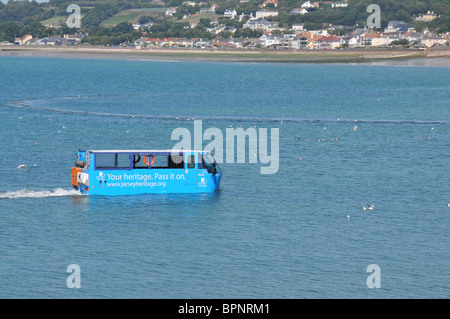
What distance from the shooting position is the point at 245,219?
43.1 meters

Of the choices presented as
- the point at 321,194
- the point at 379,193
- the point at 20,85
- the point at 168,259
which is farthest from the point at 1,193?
the point at 20,85

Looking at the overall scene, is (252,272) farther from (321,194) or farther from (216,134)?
(216,134)

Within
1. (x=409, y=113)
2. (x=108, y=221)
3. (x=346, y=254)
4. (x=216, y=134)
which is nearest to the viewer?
(x=346, y=254)

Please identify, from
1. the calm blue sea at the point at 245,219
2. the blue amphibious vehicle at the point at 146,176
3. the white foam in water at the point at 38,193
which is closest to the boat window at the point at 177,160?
the blue amphibious vehicle at the point at 146,176

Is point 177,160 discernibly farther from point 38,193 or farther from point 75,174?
point 38,193

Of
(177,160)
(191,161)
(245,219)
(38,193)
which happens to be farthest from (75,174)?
(245,219)

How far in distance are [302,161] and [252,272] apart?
27.3 m

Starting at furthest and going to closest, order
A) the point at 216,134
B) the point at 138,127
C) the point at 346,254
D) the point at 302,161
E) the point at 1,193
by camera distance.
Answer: the point at 138,127 → the point at 216,134 → the point at 302,161 → the point at 1,193 → the point at 346,254

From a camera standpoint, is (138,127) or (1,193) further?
(138,127)

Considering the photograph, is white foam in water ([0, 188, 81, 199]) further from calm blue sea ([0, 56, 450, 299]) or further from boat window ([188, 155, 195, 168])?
boat window ([188, 155, 195, 168])

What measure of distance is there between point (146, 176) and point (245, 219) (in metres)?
7.26

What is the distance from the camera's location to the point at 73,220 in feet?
139

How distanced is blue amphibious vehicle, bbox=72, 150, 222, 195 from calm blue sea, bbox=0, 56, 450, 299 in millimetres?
749

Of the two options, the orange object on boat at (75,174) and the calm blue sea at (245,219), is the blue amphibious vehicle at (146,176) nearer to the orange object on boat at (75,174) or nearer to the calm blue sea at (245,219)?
the orange object on boat at (75,174)
